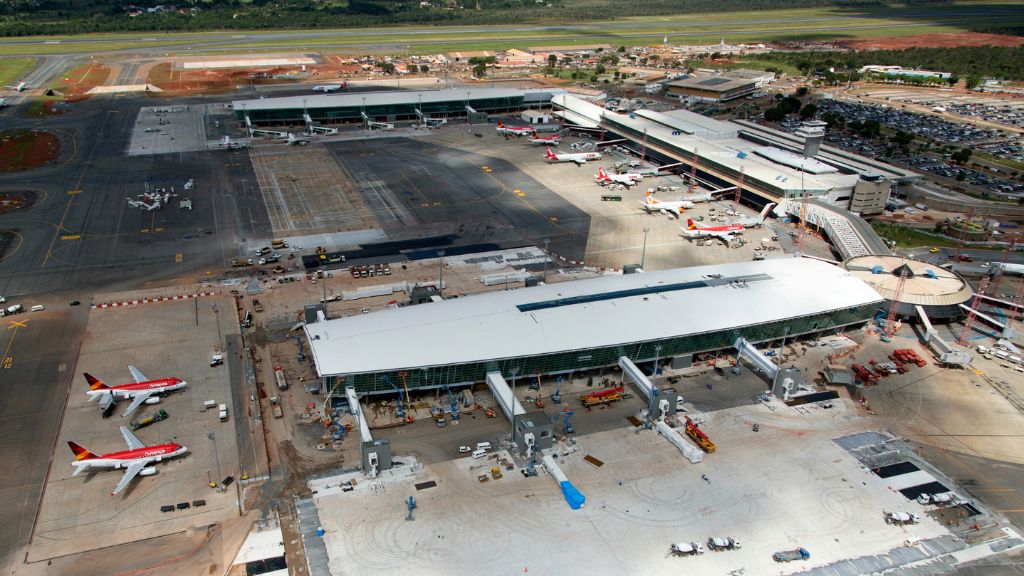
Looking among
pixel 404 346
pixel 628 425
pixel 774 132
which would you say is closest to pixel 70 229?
pixel 404 346

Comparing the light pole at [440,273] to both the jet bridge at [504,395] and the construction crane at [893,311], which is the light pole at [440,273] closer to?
the jet bridge at [504,395]

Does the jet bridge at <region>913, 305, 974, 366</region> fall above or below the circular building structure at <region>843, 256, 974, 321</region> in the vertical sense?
below

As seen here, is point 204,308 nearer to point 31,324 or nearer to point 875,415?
point 31,324

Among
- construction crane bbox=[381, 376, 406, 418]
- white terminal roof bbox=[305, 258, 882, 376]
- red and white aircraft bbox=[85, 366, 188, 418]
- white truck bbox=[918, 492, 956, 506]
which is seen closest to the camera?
white truck bbox=[918, 492, 956, 506]

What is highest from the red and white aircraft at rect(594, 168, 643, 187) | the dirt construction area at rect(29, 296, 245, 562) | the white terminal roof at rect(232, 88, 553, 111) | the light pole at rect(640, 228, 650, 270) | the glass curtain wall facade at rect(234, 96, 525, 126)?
the white terminal roof at rect(232, 88, 553, 111)

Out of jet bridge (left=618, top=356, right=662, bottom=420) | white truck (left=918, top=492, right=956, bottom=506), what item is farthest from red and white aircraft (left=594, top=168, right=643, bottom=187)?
white truck (left=918, top=492, right=956, bottom=506)

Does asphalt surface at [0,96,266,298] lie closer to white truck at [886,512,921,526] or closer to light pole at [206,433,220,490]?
light pole at [206,433,220,490]

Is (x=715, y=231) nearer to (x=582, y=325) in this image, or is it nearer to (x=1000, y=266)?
(x=1000, y=266)

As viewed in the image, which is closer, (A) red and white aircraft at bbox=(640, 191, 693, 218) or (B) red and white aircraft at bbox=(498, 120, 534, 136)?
(A) red and white aircraft at bbox=(640, 191, 693, 218)

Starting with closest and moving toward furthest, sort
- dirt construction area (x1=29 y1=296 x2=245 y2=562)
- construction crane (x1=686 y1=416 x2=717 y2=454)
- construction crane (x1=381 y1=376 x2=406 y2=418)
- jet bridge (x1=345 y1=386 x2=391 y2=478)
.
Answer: dirt construction area (x1=29 y1=296 x2=245 y2=562)
jet bridge (x1=345 y1=386 x2=391 y2=478)
construction crane (x1=686 y1=416 x2=717 y2=454)
construction crane (x1=381 y1=376 x2=406 y2=418)
